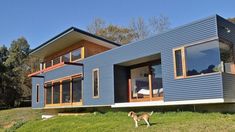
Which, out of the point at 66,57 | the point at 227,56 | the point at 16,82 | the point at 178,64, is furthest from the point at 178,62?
the point at 16,82

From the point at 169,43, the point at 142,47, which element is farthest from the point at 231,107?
the point at 142,47

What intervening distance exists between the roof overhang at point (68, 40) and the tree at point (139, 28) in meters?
16.4

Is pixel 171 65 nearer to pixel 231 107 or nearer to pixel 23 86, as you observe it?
pixel 231 107

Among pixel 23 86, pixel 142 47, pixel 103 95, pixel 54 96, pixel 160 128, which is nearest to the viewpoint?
pixel 160 128

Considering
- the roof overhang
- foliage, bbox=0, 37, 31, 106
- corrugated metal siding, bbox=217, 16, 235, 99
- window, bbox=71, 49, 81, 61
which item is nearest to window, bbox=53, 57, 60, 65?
the roof overhang

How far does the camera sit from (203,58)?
35.9 feet

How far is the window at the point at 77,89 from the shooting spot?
717 inches

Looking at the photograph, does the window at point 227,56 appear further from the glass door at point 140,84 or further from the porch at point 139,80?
the glass door at point 140,84

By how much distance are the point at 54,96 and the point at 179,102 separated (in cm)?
1223

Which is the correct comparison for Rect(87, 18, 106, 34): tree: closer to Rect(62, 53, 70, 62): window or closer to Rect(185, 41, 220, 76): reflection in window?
Rect(62, 53, 70, 62): window

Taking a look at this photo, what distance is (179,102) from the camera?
37.7 ft

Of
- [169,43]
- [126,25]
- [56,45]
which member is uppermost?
[126,25]

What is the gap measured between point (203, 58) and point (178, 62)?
1.12 metres

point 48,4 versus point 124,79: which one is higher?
point 48,4
